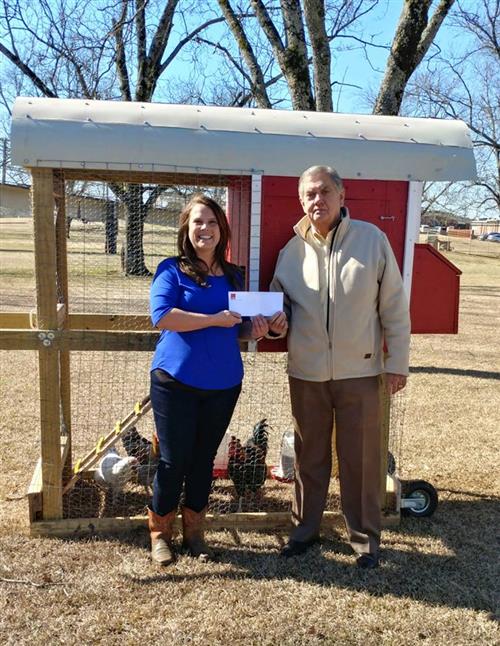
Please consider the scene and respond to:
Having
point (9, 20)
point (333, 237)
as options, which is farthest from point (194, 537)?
point (9, 20)

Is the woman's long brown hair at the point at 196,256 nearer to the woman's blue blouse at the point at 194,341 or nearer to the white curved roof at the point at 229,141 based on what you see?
the woman's blue blouse at the point at 194,341

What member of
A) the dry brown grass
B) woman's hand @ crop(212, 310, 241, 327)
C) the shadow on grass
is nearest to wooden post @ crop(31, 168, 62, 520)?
the dry brown grass

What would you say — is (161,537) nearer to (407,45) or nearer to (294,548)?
(294,548)

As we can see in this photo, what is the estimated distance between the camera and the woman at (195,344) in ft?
9.45

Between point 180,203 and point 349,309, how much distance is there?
4.17ft

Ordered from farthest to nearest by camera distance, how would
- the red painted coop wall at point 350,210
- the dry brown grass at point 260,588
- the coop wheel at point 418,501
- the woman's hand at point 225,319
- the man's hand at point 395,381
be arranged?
1. the coop wheel at point 418,501
2. the red painted coop wall at point 350,210
3. the man's hand at point 395,381
4. the woman's hand at point 225,319
5. the dry brown grass at point 260,588

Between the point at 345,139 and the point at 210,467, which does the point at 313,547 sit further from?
the point at 345,139

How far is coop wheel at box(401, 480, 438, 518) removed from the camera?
3752mm

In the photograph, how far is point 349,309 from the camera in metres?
2.98

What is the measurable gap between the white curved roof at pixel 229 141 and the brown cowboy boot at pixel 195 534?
1.75 meters

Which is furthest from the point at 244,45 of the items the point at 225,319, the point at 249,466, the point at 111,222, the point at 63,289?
the point at 225,319

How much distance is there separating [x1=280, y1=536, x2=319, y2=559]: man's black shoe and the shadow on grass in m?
0.04

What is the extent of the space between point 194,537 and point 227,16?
237 inches

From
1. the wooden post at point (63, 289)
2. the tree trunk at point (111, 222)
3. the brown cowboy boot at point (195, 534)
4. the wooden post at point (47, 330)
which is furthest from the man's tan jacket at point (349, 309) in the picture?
the tree trunk at point (111, 222)
